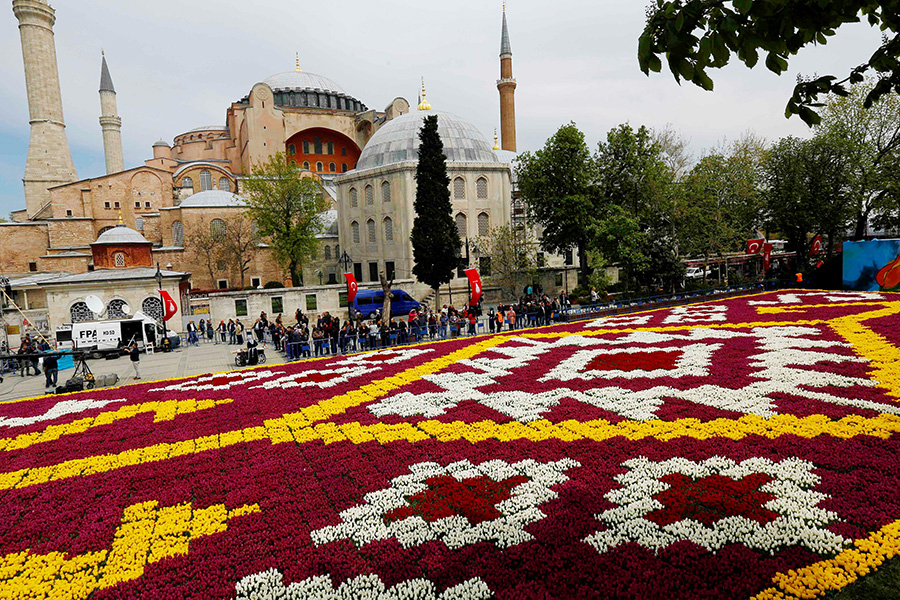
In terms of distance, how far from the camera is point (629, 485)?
7008mm

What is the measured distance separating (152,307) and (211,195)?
27.8 m

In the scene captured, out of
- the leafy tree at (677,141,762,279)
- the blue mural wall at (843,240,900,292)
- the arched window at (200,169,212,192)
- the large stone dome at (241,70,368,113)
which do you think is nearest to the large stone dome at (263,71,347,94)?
the large stone dome at (241,70,368,113)

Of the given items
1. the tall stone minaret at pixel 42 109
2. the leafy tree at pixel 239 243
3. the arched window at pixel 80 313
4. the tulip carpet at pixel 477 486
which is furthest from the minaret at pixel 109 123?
the tulip carpet at pixel 477 486

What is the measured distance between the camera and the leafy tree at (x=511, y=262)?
134 feet

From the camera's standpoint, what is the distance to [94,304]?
28109 mm

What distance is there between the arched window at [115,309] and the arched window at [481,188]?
29548 mm

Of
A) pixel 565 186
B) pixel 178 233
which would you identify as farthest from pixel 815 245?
pixel 178 233

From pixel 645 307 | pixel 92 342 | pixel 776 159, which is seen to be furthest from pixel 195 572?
pixel 776 159

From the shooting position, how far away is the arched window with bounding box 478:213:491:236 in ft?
154

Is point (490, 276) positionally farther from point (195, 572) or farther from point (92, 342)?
point (195, 572)

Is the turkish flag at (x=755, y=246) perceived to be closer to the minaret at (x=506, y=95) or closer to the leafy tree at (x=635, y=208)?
the leafy tree at (x=635, y=208)

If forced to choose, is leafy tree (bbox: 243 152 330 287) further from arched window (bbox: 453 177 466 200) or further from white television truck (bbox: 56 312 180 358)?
white television truck (bbox: 56 312 180 358)

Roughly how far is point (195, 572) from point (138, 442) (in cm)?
597

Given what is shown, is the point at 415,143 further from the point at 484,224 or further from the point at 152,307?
the point at 152,307
